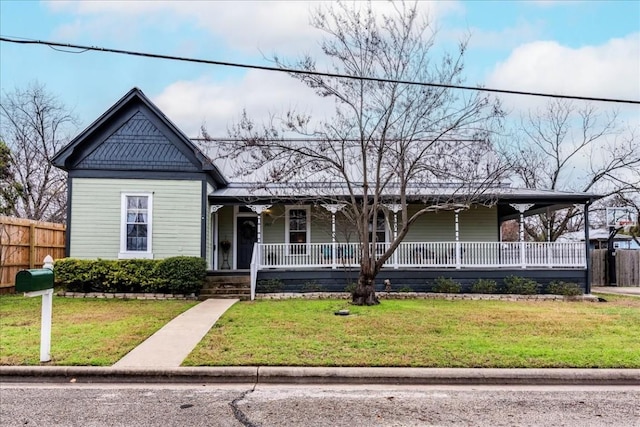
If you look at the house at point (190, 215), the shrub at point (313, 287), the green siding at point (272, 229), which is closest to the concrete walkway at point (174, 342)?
the house at point (190, 215)

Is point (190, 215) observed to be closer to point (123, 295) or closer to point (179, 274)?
point (179, 274)

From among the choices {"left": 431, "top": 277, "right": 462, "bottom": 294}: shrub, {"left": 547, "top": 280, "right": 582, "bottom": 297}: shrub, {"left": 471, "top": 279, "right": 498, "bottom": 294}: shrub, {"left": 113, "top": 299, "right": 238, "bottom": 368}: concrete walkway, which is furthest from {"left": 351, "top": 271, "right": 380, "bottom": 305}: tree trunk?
{"left": 547, "top": 280, "right": 582, "bottom": 297}: shrub

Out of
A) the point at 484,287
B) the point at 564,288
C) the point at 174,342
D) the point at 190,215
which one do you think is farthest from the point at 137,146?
the point at 564,288

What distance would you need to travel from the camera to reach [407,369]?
5.88 meters

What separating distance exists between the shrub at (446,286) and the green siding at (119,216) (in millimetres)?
7618

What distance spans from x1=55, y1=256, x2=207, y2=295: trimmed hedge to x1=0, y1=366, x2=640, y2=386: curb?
748cm

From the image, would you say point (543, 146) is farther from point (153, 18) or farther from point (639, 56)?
point (153, 18)

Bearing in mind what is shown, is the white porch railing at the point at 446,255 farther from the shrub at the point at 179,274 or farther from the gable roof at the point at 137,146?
the gable roof at the point at 137,146

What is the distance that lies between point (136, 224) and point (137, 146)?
2.48m

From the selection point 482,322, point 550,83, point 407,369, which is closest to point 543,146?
point 550,83

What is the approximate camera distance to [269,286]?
14719mm

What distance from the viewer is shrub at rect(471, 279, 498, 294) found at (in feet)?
48.5

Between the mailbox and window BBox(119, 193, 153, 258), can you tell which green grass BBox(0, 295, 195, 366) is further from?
window BBox(119, 193, 153, 258)

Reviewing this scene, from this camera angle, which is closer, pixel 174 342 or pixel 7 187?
pixel 174 342
